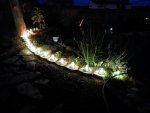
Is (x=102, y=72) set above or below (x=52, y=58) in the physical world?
below

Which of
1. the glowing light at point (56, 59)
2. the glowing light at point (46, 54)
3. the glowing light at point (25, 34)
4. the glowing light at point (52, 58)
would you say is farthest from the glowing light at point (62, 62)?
the glowing light at point (25, 34)

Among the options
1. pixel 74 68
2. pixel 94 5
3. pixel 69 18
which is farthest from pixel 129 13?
pixel 74 68

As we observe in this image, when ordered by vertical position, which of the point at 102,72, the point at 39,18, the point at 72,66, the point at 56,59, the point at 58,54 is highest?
the point at 39,18

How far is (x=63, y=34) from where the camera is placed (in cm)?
972

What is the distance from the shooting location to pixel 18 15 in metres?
9.30

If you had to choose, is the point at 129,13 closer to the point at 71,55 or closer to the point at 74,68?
the point at 71,55

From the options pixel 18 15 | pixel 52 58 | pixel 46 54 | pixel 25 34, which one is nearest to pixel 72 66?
pixel 52 58

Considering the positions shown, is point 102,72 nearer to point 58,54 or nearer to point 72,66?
point 72,66

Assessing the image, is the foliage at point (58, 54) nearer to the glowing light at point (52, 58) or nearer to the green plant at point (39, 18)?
the glowing light at point (52, 58)

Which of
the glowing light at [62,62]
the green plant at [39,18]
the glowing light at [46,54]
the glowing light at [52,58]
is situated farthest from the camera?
the green plant at [39,18]

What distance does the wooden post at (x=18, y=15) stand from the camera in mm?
9008

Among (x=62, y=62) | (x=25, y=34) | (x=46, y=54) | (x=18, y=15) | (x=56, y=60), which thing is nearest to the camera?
(x=62, y=62)

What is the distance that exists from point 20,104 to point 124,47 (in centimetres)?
444

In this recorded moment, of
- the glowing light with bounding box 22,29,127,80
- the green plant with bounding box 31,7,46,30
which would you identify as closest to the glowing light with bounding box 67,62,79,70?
the glowing light with bounding box 22,29,127,80
